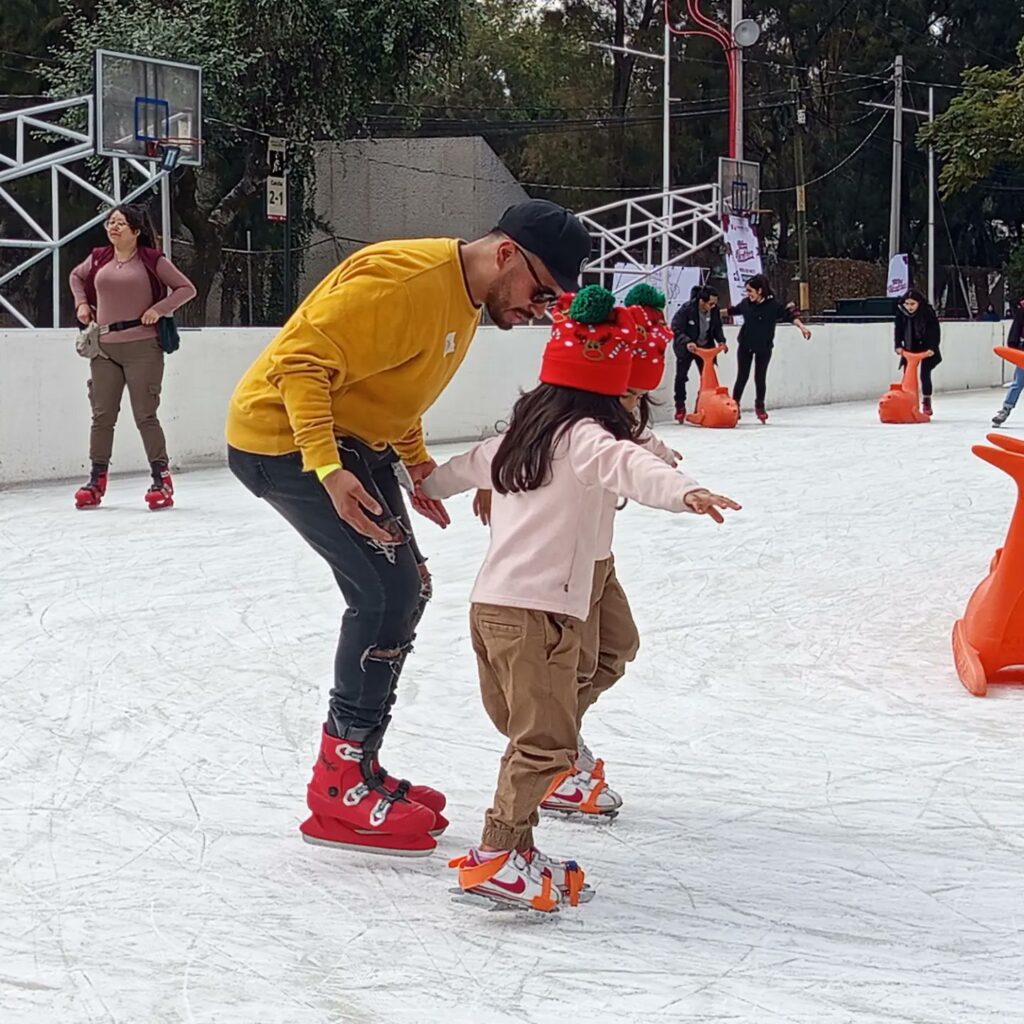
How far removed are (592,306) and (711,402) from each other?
11901mm

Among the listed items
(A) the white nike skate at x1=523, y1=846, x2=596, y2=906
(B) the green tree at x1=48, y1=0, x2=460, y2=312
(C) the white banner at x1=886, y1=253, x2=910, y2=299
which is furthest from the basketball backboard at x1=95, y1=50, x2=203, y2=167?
(C) the white banner at x1=886, y1=253, x2=910, y2=299

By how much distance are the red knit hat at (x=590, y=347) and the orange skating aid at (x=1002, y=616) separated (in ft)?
7.94

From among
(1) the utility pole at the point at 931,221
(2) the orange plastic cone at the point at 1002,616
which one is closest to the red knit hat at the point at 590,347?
(2) the orange plastic cone at the point at 1002,616

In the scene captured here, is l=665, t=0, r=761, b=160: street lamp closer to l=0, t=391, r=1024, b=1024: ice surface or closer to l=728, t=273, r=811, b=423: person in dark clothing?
l=728, t=273, r=811, b=423: person in dark clothing

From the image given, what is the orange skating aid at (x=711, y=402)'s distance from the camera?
14953 millimetres

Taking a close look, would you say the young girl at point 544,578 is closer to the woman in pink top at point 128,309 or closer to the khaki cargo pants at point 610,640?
the khaki cargo pants at point 610,640

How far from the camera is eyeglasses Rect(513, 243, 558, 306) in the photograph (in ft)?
10.6

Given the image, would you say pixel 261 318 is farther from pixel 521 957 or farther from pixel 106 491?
pixel 521 957

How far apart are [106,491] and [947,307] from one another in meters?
39.0

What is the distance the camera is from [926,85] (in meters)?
44.5

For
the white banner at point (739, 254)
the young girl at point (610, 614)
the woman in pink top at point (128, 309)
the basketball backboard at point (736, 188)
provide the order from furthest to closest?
the basketball backboard at point (736, 188) < the white banner at point (739, 254) < the woman in pink top at point (128, 309) < the young girl at point (610, 614)

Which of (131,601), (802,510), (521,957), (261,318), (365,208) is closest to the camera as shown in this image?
(521,957)

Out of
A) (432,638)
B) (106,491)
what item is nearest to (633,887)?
(432,638)

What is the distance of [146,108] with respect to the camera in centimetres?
1591
